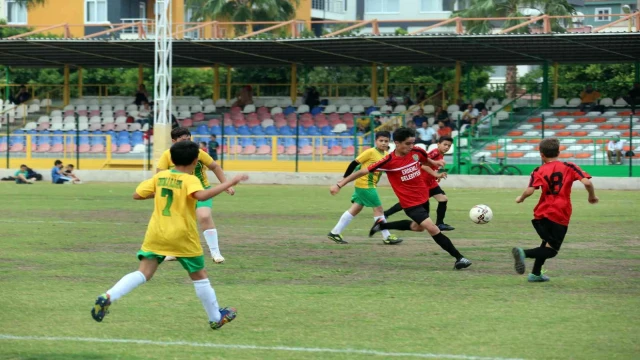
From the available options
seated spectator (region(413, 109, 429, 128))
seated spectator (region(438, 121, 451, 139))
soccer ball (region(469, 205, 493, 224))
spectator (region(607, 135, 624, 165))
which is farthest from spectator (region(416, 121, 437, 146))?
soccer ball (region(469, 205, 493, 224))

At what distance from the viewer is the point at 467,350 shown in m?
7.36

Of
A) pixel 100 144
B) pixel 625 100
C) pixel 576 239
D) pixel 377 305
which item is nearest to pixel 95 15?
pixel 100 144

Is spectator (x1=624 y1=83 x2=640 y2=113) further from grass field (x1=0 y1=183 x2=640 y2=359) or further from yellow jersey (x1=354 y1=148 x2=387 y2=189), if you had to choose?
yellow jersey (x1=354 y1=148 x2=387 y2=189)

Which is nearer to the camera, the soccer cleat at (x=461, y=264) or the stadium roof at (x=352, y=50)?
the soccer cleat at (x=461, y=264)

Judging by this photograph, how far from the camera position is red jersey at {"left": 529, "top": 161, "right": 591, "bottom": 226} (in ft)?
34.8

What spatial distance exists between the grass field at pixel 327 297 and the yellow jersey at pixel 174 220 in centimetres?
65

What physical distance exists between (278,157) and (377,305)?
27.3m

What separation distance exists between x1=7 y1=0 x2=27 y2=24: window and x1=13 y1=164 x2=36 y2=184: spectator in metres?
34.0

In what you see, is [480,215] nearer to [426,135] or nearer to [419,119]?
[426,135]

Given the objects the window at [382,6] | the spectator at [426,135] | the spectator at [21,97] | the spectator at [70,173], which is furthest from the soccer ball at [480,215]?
the window at [382,6]

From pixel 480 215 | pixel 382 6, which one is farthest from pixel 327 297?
pixel 382 6

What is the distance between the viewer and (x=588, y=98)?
40.1 meters

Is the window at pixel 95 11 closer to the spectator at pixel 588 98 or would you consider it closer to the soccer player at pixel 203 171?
the spectator at pixel 588 98

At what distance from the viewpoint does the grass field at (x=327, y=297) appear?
24.8 ft
